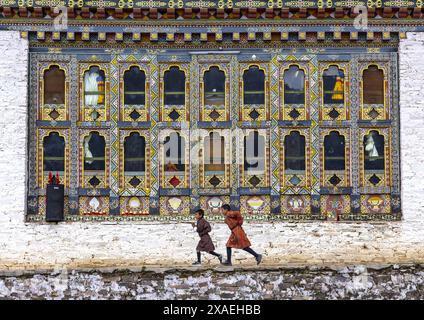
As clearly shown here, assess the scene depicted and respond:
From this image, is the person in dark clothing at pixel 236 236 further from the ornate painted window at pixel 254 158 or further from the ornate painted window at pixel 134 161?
the ornate painted window at pixel 134 161

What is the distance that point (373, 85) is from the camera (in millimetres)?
30094

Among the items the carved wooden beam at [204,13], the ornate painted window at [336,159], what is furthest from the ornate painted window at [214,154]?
the carved wooden beam at [204,13]

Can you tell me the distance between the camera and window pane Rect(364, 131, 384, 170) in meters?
29.9

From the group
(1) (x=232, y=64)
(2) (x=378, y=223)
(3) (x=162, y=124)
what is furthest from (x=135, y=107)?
(2) (x=378, y=223)

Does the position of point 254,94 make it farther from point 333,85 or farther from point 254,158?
point 333,85

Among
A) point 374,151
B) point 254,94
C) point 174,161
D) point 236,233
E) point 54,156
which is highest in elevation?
point 254,94

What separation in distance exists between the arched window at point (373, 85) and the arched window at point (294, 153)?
6.27 ft

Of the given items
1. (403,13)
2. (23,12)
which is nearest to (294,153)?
(403,13)

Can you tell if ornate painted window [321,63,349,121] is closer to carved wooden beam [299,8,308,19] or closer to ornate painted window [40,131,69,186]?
carved wooden beam [299,8,308,19]

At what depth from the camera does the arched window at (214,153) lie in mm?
29875

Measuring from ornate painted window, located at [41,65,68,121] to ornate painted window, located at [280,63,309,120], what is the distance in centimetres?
537

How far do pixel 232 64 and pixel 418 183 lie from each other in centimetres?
539

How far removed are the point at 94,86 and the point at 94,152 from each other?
5.36 ft

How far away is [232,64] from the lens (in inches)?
1182
